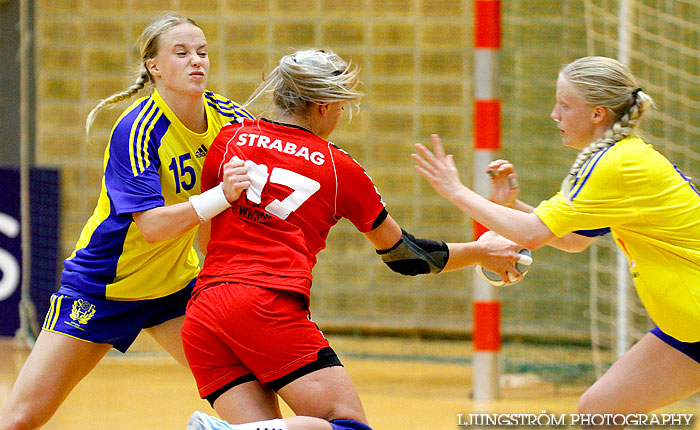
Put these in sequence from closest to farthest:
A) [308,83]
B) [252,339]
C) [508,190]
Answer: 1. [252,339]
2. [308,83]
3. [508,190]

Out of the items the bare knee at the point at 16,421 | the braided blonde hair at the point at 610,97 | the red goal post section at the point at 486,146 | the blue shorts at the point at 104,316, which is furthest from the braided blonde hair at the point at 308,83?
the red goal post section at the point at 486,146

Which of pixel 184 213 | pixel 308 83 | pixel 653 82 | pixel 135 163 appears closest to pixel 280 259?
pixel 184 213

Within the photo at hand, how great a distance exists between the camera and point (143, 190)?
9.47 ft

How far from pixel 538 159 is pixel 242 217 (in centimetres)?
412

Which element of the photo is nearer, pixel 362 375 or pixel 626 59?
pixel 626 59

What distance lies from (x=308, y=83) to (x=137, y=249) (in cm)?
91

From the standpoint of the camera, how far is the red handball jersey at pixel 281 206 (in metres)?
2.61

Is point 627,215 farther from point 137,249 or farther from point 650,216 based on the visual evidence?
point 137,249

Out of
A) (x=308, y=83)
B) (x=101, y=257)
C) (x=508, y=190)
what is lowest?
(x=101, y=257)

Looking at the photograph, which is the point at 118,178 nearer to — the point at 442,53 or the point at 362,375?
the point at 362,375

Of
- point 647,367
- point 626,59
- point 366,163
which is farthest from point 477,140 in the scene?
point 647,367

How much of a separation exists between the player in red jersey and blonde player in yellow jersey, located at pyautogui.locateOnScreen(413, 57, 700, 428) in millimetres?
367

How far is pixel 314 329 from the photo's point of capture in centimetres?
264

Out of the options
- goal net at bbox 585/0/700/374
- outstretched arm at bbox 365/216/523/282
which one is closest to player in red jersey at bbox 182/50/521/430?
outstretched arm at bbox 365/216/523/282
